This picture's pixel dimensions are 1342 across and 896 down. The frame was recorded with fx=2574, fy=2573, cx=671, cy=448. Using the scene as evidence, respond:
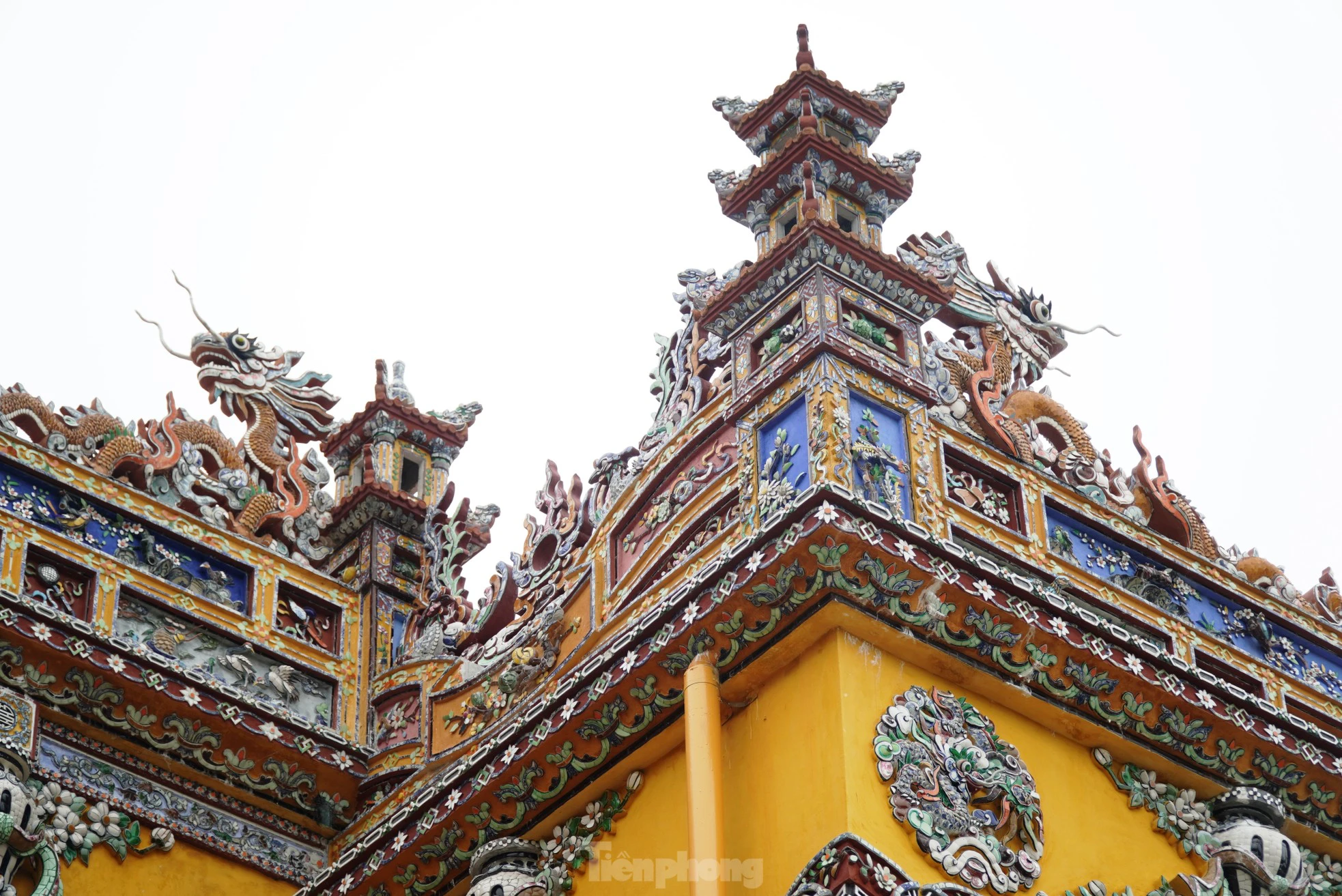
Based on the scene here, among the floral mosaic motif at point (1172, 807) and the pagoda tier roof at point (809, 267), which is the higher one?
the pagoda tier roof at point (809, 267)

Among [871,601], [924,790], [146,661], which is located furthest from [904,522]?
[146,661]

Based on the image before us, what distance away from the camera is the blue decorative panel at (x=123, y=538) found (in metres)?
13.1

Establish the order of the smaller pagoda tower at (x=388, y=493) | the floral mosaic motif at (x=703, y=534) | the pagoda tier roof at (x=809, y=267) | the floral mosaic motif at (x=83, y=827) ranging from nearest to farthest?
the floral mosaic motif at (x=703, y=534)
the pagoda tier roof at (x=809, y=267)
the floral mosaic motif at (x=83, y=827)
the smaller pagoda tower at (x=388, y=493)

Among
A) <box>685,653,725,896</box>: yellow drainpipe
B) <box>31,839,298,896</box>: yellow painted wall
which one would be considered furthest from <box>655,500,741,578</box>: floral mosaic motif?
<box>31,839,298,896</box>: yellow painted wall

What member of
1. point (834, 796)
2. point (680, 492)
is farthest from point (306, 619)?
point (834, 796)

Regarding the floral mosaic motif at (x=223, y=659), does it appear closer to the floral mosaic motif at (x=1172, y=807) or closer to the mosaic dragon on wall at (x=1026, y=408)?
the mosaic dragon on wall at (x=1026, y=408)

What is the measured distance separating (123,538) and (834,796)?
16.3ft

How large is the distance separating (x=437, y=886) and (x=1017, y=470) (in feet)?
11.0

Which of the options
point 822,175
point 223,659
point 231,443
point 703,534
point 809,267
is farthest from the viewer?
point 231,443

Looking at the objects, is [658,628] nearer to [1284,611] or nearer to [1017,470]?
[1017,470]

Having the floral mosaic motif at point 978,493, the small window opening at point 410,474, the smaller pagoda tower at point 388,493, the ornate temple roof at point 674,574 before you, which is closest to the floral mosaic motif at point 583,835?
the ornate temple roof at point 674,574

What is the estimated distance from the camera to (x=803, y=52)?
12.9 m

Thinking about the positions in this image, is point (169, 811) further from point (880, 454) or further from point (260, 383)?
point (880, 454)

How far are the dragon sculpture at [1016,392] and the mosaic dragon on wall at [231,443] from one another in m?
3.79
